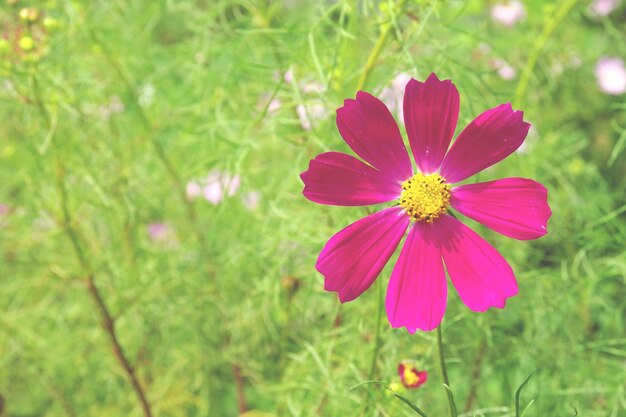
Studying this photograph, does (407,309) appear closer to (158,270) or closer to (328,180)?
(328,180)

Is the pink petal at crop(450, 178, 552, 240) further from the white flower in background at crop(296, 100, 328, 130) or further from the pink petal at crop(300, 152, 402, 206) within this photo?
the white flower in background at crop(296, 100, 328, 130)

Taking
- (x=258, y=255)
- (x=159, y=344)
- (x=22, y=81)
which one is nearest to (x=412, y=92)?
(x=258, y=255)

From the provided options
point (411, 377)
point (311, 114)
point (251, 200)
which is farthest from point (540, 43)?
point (411, 377)

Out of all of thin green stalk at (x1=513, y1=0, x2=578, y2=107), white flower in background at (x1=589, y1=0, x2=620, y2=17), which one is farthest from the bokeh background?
white flower in background at (x1=589, y1=0, x2=620, y2=17)

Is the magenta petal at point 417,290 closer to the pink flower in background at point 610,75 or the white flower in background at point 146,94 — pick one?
the white flower in background at point 146,94

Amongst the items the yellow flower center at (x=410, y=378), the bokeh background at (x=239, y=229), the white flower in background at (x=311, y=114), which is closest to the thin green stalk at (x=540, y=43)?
the bokeh background at (x=239, y=229)

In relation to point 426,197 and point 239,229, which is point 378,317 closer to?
point 426,197
